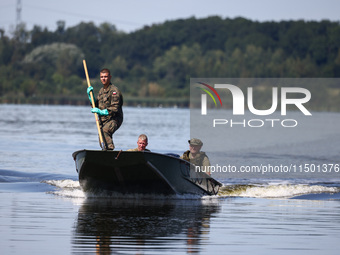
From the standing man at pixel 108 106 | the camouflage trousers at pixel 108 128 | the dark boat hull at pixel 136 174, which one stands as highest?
the standing man at pixel 108 106

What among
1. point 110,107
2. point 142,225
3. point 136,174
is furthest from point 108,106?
point 142,225

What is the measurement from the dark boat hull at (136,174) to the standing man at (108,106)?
0.53 m

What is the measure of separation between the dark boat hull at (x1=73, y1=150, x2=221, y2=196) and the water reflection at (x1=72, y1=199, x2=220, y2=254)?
33 centimetres

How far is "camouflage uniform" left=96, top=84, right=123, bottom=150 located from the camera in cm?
1738

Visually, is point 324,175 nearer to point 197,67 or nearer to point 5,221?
point 5,221

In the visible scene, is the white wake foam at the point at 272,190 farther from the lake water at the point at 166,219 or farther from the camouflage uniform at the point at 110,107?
the camouflage uniform at the point at 110,107

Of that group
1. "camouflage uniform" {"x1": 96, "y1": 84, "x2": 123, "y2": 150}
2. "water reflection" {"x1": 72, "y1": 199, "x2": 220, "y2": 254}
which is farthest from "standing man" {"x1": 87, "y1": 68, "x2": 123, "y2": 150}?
"water reflection" {"x1": 72, "y1": 199, "x2": 220, "y2": 254}

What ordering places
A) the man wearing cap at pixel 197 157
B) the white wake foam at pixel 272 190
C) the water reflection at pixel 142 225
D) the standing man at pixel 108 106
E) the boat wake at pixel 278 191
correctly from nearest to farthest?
the water reflection at pixel 142 225 → the standing man at pixel 108 106 → the man wearing cap at pixel 197 157 → the boat wake at pixel 278 191 → the white wake foam at pixel 272 190

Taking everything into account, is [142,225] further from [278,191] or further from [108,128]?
[278,191]

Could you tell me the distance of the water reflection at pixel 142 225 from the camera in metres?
12.0

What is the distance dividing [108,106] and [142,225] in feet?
12.9

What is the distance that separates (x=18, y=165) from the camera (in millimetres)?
28391

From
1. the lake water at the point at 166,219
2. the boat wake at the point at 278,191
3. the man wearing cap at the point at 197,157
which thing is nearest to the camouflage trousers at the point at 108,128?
the lake water at the point at 166,219

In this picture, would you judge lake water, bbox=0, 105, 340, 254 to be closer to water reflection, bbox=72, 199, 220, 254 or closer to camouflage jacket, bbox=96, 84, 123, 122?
water reflection, bbox=72, 199, 220, 254
